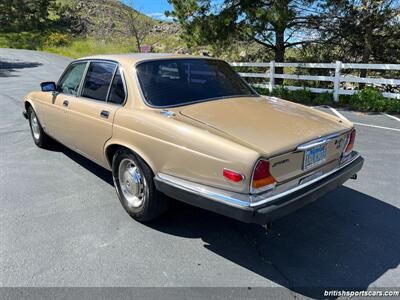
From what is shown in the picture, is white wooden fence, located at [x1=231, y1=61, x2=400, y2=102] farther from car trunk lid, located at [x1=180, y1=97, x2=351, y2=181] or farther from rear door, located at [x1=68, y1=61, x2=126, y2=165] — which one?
rear door, located at [x1=68, y1=61, x2=126, y2=165]

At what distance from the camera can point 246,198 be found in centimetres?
271

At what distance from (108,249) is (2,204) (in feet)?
5.55

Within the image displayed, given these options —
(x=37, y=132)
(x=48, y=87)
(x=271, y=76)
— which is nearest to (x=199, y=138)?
(x=48, y=87)

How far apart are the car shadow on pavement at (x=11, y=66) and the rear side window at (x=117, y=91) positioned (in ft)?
52.6

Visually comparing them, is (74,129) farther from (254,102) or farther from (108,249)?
(254,102)

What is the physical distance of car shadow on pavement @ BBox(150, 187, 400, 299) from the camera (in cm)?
284

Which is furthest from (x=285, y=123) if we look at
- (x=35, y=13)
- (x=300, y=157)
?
(x=35, y=13)

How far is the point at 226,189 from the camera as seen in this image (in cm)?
278

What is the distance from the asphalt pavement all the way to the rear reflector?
79cm

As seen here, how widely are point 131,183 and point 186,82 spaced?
1233 mm

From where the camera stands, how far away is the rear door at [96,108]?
3800 millimetres

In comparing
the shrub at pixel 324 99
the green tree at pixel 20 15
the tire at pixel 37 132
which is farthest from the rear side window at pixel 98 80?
the green tree at pixel 20 15

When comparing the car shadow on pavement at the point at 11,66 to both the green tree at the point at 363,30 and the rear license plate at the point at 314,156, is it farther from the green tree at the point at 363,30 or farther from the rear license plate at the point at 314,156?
the rear license plate at the point at 314,156

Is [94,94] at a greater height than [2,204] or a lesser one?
greater
